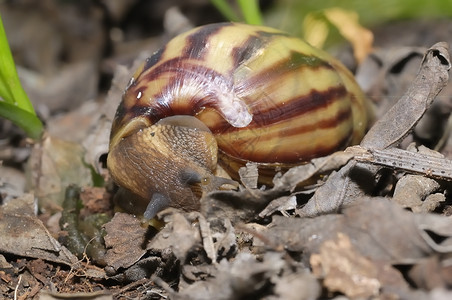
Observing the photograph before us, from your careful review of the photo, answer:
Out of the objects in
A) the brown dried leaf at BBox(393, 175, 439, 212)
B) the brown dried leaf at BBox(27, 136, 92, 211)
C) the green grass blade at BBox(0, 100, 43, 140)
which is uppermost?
the brown dried leaf at BBox(393, 175, 439, 212)

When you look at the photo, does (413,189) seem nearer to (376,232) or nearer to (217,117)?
(376,232)

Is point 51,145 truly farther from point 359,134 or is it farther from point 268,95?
point 359,134

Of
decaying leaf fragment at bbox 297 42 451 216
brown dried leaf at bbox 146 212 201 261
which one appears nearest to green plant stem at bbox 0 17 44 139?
brown dried leaf at bbox 146 212 201 261

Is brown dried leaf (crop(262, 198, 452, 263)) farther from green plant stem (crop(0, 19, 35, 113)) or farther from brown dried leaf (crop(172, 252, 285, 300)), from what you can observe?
green plant stem (crop(0, 19, 35, 113))

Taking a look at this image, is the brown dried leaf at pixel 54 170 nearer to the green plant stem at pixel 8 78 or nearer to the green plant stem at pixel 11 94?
the green plant stem at pixel 11 94

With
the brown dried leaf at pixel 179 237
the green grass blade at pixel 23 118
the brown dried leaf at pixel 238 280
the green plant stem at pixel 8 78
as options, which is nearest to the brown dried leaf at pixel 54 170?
the green grass blade at pixel 23 118

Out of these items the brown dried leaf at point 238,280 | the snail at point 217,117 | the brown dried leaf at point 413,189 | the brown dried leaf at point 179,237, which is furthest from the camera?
the snail at point 217,117
